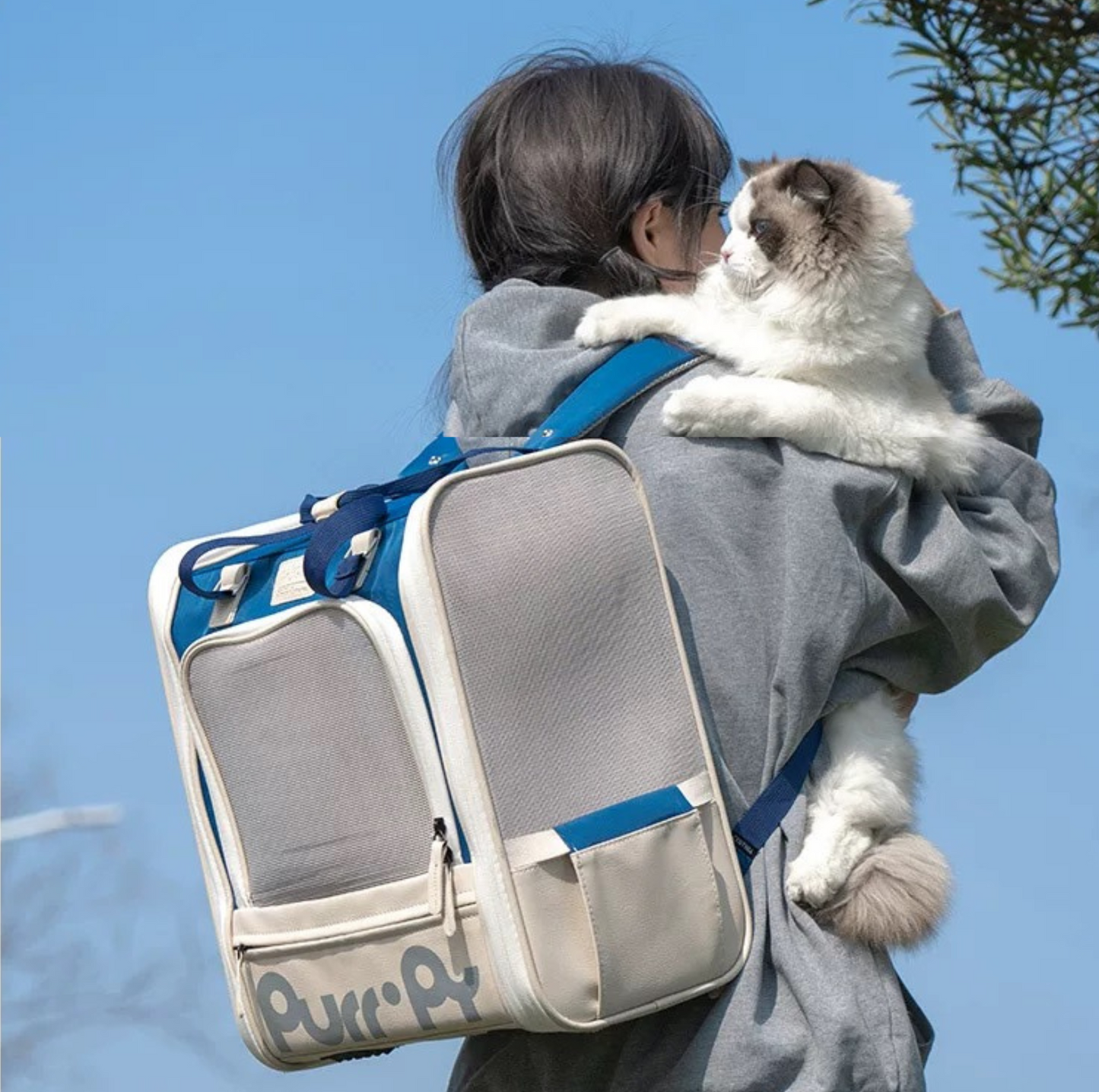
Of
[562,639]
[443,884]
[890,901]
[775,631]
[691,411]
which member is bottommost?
[890,901]

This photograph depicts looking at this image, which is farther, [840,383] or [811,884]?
[840,383]

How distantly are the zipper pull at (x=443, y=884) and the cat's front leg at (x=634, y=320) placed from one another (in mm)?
701

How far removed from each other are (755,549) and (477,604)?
40 cm

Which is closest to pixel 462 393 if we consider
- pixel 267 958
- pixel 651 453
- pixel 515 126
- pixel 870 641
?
pixel 651 453

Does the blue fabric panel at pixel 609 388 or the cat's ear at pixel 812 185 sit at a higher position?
the cat's ear at pixel 812 185

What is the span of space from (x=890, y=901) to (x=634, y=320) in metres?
0.82

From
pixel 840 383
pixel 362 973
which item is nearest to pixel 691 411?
pixel 840 383

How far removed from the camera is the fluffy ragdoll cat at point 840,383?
84.1 inches

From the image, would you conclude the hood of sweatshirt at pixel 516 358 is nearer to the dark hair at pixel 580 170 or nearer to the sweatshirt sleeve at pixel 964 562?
the dark hair at pixel 580 170

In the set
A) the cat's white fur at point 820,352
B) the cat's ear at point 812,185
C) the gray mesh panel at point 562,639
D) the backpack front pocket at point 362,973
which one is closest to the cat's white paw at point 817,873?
the gray mesh panel at point 562,639

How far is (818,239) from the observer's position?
104 inches

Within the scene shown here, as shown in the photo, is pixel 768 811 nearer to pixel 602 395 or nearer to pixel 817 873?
pixel 817 873

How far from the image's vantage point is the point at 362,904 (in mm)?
2023

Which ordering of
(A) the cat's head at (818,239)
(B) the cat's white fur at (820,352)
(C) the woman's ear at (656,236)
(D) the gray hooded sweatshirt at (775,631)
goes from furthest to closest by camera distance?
(A) the cat's head at (818,239)
(C) the woman's ear at (656,236)
(B) the cat's white fur at (820,352)
(D) the gray hooded sweatshirt at (775,631)
